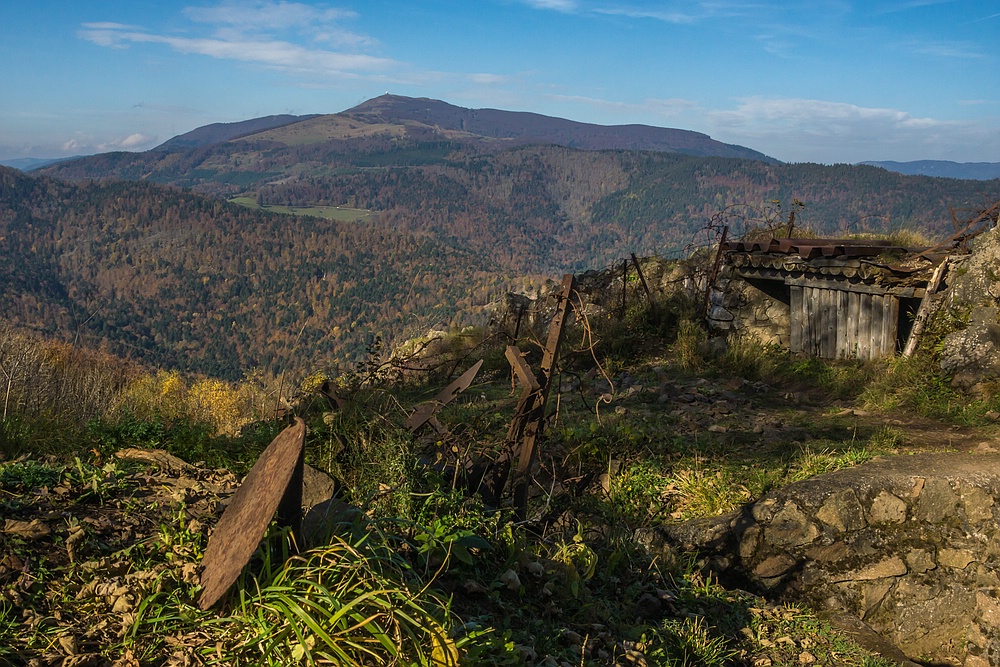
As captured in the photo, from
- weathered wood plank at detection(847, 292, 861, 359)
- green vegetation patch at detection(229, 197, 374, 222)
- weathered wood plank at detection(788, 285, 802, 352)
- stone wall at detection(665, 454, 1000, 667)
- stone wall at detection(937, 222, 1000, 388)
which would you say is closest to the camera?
stone wall at detection(665, 454, 1000, 667)

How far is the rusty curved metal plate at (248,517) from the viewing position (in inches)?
88.7

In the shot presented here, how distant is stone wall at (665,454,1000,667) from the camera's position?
469 cm

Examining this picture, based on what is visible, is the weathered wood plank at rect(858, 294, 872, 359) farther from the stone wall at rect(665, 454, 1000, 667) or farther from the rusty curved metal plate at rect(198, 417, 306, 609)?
the rusty curved metal plate at rect(198, 417, 306, 609)

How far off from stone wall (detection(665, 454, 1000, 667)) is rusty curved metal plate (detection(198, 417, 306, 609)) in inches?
126

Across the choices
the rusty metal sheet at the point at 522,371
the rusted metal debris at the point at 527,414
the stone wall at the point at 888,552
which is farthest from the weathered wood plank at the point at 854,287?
the rusty metal sheet at the point at 522,371

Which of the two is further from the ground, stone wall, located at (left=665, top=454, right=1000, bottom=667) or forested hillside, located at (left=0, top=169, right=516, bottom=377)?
stone wall, located at (left=665, top=454, right=1000, bottom=667)

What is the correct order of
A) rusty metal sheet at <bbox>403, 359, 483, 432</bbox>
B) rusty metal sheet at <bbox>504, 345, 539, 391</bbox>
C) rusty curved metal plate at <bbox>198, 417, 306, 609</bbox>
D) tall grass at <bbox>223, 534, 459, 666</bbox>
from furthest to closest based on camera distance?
rusty metal sheet at <bbox>403, 359, 483, 432</bbox>, rusty metal sheet at <bbox>504, 345, 539, 391</bbox>, rusty curved metal plate at <bbox>198, 417, 306, 609</bbox>, tall grass at <bbox>223, 534, 459, 666</bbox>

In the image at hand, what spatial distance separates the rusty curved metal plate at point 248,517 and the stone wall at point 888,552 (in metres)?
3.19

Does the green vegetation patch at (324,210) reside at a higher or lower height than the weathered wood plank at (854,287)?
higher

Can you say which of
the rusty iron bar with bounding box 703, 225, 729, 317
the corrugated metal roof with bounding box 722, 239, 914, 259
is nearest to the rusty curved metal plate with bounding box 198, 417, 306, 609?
the corrugated metal roof with bounding box 722, 239, 914, 259

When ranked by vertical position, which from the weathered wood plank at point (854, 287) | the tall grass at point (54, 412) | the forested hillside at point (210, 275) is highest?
the weathered wood plank at point (854, 287)

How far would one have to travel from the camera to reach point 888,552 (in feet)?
15.9

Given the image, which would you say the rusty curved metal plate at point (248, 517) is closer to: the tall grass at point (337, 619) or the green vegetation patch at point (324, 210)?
the tall grass at point (337, 619)

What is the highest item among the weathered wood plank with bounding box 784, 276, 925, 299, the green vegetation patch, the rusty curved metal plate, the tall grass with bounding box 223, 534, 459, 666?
the green vegetation patch
